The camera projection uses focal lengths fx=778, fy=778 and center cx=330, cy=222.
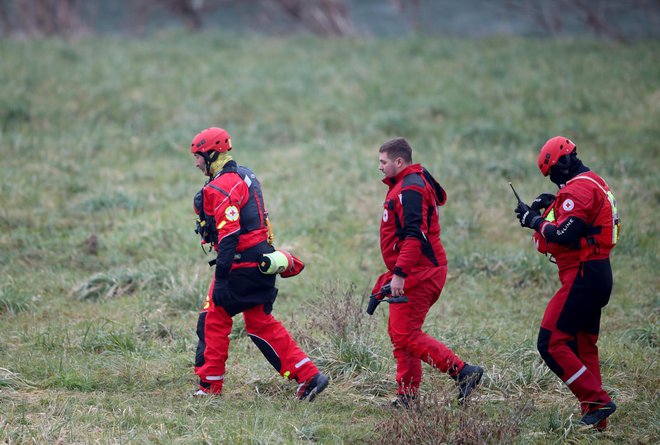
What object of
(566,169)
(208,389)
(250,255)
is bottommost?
(208,389)

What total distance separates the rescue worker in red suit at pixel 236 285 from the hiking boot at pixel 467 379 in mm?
1019

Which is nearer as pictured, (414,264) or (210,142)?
(414,264)

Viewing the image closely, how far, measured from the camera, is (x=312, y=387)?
600 cm

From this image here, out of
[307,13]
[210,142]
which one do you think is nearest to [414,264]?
[210,142]

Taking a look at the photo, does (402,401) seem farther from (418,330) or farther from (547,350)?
(547,350)

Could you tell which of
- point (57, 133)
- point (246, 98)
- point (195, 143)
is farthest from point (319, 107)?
point (195, 143)

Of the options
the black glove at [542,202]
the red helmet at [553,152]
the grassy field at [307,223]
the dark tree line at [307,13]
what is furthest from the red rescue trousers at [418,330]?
the dark tree line at [307,13]

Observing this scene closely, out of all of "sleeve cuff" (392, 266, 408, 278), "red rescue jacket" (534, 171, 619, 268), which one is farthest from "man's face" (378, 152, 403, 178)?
"red rescue jacket" (534, 171, 619, 268)

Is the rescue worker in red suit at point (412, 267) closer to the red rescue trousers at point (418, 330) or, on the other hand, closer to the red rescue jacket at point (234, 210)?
the red rescue trousers at point (418, 330)

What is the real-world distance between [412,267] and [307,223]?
4.87 meters

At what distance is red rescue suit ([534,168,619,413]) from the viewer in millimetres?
5316

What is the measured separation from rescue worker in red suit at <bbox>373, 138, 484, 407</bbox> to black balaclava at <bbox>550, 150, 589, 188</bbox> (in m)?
0.86

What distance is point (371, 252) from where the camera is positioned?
9.80 meters

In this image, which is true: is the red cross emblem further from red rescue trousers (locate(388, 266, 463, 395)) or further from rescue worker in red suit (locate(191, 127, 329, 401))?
red rescue trousers (locate(388, 266, 463, 395))
